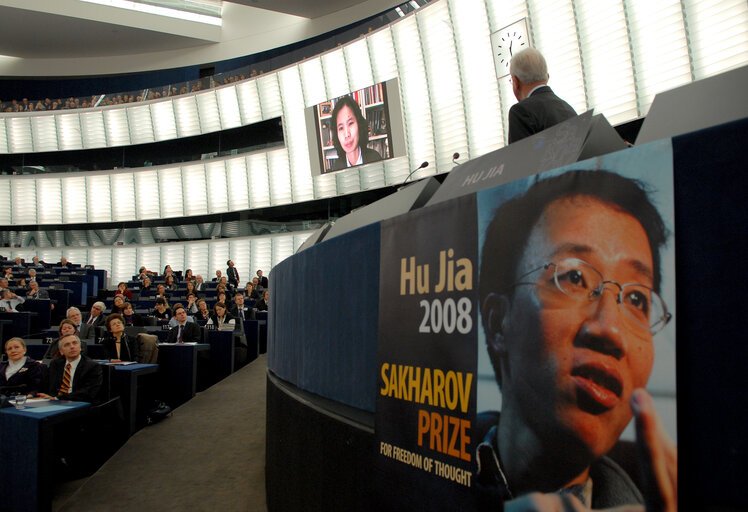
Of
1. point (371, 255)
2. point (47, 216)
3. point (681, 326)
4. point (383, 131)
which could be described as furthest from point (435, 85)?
point (47, 216)

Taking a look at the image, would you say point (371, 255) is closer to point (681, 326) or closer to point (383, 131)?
point (681, 326)

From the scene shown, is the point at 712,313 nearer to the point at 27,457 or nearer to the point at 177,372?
the point at 27,457

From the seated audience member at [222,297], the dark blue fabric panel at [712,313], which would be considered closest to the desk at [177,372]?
the seated audience member at [222,297]

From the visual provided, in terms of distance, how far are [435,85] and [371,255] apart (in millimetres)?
13415

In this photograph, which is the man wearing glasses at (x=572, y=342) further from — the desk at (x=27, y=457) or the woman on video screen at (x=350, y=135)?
the woman on video screen at (x=350, y=135)

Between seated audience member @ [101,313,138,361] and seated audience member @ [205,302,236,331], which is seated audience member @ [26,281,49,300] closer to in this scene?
seated audience member @ [205,302,236,331]

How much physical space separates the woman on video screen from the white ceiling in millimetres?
4460

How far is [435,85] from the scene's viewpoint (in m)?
14.8

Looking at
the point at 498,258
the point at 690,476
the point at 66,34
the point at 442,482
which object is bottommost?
the point at 442,482

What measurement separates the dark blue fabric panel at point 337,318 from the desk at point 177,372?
3.97 meters

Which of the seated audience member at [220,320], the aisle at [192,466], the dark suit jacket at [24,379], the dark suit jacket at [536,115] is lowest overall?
the aisle at [192,466]

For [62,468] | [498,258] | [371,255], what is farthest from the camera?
[62,468]

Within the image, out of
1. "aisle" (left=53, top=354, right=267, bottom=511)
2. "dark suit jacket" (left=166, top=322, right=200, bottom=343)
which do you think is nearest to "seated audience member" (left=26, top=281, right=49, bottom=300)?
"dark suit jacket" (left=166, top=322, right=200, bottom=343)

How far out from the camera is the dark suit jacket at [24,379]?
527 centimetres
